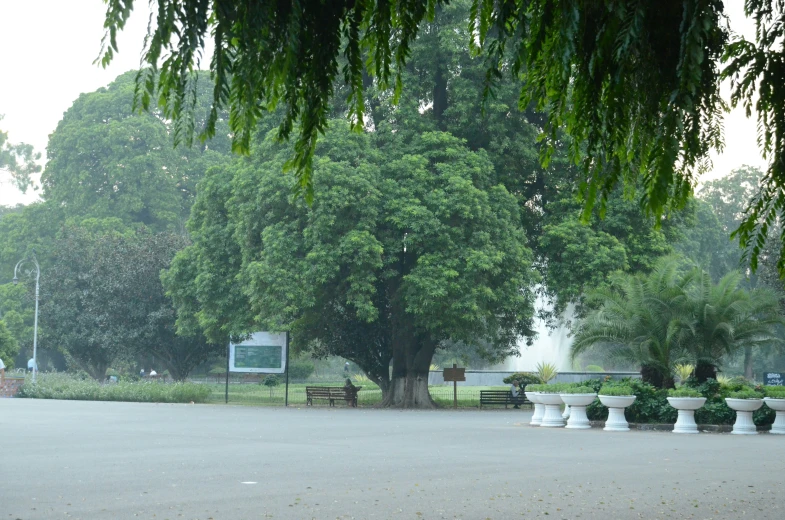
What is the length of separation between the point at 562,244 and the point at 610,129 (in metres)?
29.8

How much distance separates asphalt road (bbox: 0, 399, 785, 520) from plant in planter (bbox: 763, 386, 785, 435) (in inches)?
50.2

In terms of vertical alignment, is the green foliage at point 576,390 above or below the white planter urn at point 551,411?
above

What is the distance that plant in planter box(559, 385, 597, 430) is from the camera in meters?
24.5

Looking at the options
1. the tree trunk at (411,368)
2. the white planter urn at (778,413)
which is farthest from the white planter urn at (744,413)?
the tree trunk at (411,368)

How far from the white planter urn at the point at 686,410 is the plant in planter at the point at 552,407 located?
2.90 meters

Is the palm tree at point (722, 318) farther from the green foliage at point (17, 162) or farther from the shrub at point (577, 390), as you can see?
the green foliage at point (17, 162)

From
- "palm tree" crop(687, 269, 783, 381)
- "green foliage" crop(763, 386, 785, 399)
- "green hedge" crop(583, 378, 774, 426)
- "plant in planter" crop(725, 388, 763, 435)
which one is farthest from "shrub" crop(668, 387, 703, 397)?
"palm tree" crop(687, 269, 783, 381)

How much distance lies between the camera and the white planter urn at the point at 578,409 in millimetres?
24578

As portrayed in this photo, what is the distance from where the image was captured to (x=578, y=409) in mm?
24922

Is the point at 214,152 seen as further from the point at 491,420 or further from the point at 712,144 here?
the point at 712,144

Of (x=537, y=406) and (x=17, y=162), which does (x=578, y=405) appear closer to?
(x=537, y=406)

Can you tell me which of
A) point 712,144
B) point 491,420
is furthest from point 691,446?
point 712,144

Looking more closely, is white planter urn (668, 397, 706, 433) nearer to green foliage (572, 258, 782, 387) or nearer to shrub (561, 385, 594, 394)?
green foliage (572, 258, 782, 387)

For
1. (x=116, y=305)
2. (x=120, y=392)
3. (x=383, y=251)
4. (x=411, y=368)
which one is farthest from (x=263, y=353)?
(x=116, y=305)
